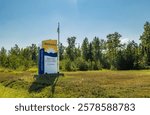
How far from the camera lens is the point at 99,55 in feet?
262

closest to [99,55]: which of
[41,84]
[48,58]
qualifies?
[48,58]

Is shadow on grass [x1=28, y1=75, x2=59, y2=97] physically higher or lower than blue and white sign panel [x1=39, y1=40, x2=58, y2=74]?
lower

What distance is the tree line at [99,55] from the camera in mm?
60569

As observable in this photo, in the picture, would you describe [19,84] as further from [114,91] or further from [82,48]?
[82,48]

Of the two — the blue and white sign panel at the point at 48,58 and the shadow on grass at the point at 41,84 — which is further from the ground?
the blue and white sign panel at the point at 48,58

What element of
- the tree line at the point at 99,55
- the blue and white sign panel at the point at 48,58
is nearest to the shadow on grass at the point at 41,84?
the blue and white sign panel at the point at 48,58

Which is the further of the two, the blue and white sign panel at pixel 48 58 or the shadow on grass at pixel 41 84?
the blue and white sign panel at pixel 48 58

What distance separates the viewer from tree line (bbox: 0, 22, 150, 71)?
199ft

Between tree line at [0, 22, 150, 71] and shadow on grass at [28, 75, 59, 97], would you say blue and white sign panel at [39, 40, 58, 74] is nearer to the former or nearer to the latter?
shadow on grass at [28, 75, 59, 97]

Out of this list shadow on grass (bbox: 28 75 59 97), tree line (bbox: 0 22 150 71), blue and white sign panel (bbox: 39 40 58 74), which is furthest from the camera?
tree line (bbox: 0 22 150 71)

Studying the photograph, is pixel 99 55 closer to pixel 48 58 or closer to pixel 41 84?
pixel 48 58

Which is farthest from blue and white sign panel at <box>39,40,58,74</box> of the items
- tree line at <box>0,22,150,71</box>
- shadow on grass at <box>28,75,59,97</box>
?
tree line at <box>0,22,150,71</box>

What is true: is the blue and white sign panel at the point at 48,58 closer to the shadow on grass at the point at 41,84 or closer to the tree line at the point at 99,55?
the shadow on grass at the point at 41,84

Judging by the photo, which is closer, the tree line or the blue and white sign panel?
the blue and white sign panel
